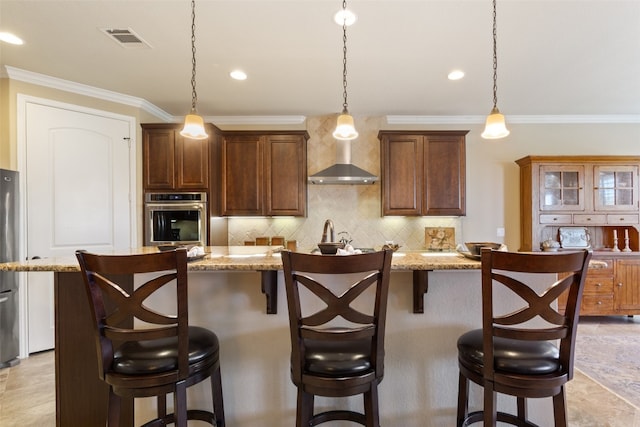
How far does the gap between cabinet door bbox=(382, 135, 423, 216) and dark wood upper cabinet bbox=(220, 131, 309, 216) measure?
1110 mm

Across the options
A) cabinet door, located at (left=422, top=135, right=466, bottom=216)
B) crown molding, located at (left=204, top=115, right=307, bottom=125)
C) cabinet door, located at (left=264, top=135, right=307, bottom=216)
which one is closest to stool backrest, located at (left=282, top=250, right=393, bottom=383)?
cabinet door, located at (left=264, top=135, right=307, bottom=216)

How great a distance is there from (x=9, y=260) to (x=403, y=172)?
4124 millimetres

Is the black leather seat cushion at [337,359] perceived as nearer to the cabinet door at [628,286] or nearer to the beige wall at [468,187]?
the beige wall at [468,187]

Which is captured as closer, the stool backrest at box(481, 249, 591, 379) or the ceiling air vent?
the stool backrest at box(481, 249, 591, 379)

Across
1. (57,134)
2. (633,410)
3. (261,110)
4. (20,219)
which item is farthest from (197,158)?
(633,410)

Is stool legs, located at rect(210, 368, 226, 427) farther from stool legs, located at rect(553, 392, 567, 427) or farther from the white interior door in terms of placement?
the white interior door

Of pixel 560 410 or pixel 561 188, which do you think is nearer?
pixel 560 410

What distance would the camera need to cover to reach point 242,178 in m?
3.92

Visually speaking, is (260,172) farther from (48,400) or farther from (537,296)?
(537,296)

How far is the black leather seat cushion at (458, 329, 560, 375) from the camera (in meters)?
1.15

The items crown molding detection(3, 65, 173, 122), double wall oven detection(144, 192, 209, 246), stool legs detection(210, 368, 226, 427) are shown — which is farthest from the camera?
double wall oven detection(144, 192, 209, 246)

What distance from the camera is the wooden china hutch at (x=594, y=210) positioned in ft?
12.3

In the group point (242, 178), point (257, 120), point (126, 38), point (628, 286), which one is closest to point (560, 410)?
point (126, 38)

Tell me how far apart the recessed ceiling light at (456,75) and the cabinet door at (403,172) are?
0.92 metres
